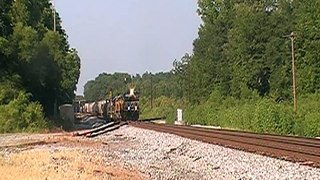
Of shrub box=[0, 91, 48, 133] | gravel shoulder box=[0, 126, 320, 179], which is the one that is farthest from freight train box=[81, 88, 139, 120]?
gravel shoulder box=[0, 126, 320, 179]

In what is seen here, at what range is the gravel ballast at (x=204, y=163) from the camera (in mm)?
16000

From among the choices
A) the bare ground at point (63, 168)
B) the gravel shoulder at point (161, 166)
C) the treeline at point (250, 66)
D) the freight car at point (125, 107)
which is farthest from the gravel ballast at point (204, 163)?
the freight car at point (125, 107)

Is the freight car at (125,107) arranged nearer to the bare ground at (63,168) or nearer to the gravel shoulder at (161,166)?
the gravel shoulder at (161,166)

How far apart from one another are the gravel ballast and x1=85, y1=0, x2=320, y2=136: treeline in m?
14.3

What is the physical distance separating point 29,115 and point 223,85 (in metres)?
46.5

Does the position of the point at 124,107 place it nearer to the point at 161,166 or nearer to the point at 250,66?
the point at 250,66

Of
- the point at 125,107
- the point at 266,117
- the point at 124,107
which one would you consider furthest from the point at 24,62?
the point at 125,107

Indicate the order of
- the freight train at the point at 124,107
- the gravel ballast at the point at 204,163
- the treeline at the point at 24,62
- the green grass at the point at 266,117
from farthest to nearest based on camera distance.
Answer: the freight train at the point at 124,107, the treeline at the point at 24,62, the green grass at the point at 266,117, the gravel ballast at the point at 204,163

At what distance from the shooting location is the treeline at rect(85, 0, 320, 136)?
168ft

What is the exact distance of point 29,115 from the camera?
46.6 metres

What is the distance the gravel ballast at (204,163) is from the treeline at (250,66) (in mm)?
14257

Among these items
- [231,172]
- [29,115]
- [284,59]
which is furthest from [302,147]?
[284,59]

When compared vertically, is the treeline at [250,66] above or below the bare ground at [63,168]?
above

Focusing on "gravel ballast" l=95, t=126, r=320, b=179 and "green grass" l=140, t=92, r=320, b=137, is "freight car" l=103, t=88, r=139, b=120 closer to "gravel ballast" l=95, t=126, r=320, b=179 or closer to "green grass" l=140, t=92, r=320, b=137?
"green grass" l=140, t=92, r=320, b=137
